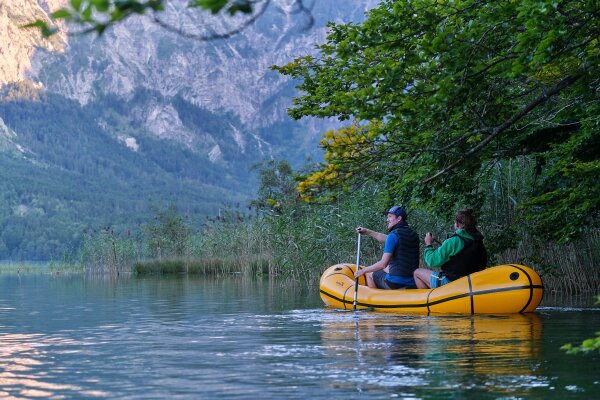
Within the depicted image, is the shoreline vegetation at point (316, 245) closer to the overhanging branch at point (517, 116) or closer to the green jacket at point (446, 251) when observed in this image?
the green jacket at point (446, 251)

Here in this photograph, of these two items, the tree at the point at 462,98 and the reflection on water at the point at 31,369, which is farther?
the tree at the point at 462,98

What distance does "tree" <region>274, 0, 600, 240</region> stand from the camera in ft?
37.8

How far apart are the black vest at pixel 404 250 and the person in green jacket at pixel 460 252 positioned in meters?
0.33

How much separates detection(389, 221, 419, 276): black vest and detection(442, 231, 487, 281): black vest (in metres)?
0.50

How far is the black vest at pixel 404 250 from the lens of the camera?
1461 cm

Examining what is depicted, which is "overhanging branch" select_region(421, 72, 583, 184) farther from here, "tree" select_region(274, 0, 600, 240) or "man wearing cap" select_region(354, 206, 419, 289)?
"man wearing cap" select_region(354, 206, 419, 289)

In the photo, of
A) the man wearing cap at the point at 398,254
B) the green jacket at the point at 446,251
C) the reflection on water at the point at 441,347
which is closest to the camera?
the reflection on water at the point at 441,347

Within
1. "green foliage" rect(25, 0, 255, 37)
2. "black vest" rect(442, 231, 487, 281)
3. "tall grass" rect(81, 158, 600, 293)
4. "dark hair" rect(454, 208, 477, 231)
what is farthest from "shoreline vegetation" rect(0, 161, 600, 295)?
"green foliage" rect(25, 0, 255, 37)

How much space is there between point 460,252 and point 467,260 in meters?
0.17

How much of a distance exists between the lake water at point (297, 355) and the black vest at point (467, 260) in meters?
0.89

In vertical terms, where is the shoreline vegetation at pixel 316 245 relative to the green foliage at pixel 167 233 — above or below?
below

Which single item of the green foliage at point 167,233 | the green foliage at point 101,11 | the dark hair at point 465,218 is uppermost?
the green foliage at point 167,233

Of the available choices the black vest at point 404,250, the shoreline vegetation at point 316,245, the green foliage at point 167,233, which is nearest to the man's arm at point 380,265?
the black vest at point 404,250

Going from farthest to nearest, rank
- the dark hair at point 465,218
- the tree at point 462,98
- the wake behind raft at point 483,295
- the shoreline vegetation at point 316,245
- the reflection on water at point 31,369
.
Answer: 1. the shoreline vegetation at point 316,245
2. the dark hair at point 465,218
3. the wake behind raft at point 483,295
4. the tree at point 462,98
5. the reflection on water at point 31,369
